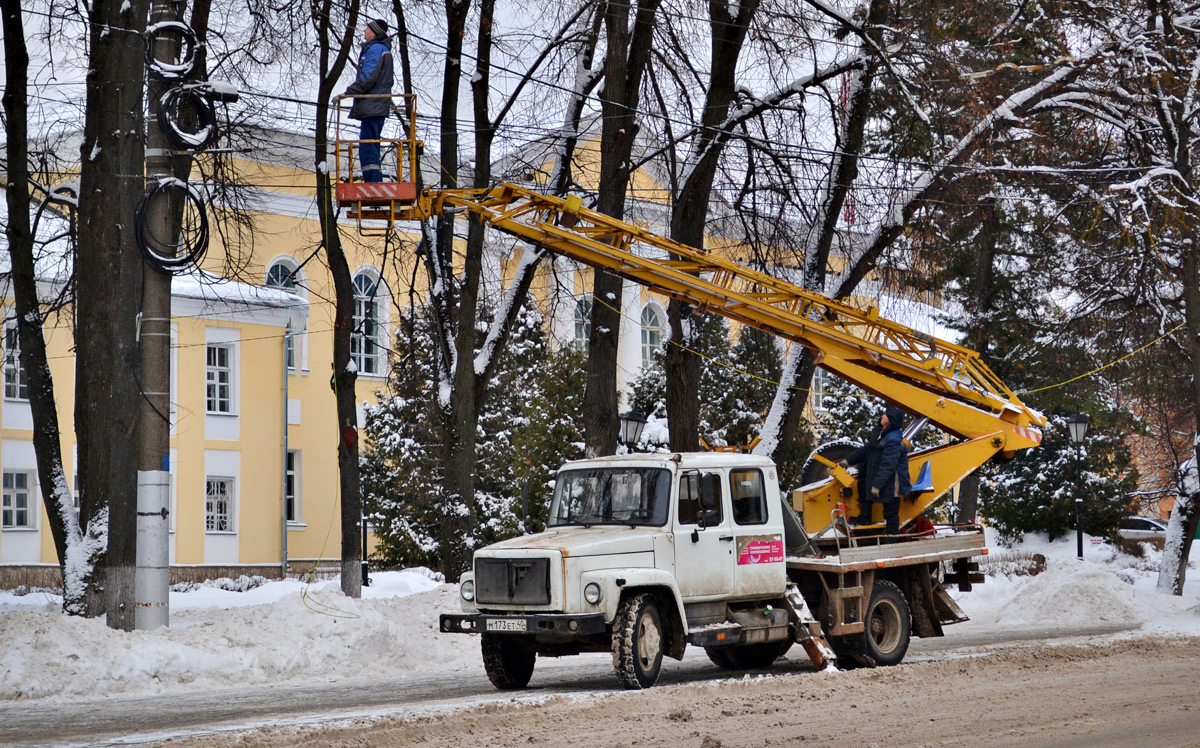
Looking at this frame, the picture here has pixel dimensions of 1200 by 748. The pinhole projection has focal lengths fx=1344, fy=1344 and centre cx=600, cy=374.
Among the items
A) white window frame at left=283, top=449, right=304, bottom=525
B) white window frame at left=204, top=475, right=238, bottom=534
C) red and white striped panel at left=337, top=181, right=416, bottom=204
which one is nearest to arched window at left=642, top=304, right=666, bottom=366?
white window frame at left=283, top=449, right=304, bottom=525

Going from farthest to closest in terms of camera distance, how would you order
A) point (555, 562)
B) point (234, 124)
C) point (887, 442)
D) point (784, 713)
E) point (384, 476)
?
point (384, 476) < point (234, 124) < point (887, 442) < point (555, 562) < point (784, 713)

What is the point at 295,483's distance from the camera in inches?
1629

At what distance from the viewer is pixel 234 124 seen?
18.4 meters

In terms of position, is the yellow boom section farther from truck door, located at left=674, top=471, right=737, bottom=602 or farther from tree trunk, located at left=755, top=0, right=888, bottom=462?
tree trunk, located at left=755, top=0, right=888, bottom=462

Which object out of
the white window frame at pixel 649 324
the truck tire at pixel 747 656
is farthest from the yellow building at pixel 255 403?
the truck tire at pixel 747 656

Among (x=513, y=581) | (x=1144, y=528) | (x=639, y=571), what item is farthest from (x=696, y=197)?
(x=1144, y=528)

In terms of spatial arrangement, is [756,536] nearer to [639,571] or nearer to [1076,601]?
[639,571]

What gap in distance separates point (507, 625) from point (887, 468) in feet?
17.7

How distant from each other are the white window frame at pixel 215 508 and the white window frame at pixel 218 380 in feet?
6.29

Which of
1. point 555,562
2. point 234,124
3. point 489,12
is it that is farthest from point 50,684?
point 489,12

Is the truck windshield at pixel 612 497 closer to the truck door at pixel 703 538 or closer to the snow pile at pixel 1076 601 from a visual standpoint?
the truck door at pixel 703 538

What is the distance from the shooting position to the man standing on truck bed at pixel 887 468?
1546 cm

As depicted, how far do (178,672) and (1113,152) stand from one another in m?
17.4

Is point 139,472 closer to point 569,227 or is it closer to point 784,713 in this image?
point 569,227
